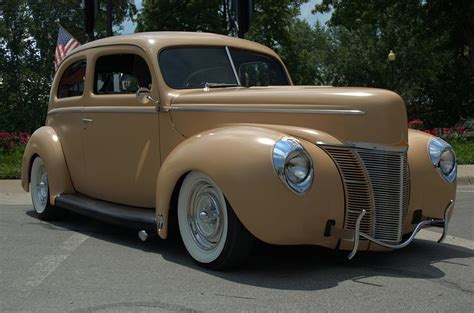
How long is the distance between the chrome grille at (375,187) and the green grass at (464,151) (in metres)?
8.66

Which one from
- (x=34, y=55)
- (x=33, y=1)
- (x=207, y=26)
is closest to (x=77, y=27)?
(x=207, y=26)

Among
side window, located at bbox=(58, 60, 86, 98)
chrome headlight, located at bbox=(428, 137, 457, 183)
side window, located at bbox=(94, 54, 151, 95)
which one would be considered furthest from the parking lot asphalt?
side window, located at bbox=(58, 60, 86, 98)

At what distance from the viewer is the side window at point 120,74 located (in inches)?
227

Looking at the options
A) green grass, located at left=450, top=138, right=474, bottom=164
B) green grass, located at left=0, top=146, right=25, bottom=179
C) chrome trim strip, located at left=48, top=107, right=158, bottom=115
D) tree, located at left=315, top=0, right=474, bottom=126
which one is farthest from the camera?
tree, located at left=315, top=0, right=474, bottom=126

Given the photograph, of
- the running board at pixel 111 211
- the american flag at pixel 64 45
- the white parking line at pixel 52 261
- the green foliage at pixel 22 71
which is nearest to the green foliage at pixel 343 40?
the green foliage at pixel 22 71

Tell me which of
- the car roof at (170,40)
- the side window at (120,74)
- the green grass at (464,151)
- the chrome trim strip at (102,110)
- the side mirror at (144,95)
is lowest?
the green grass at (464,151)

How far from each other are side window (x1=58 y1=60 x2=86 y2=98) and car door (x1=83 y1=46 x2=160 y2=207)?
30 cm

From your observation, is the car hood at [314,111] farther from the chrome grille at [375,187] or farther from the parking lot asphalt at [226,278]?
the parking lot asphalt at [226,278]

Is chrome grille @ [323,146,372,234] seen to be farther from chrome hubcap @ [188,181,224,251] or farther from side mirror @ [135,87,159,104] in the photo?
side mirror @ [135,87,159,104]

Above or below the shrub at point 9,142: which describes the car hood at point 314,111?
above

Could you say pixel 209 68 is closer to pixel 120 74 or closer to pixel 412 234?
pixel 120 74

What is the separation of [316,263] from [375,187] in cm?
82

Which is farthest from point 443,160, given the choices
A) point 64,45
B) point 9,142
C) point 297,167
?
point 64,45

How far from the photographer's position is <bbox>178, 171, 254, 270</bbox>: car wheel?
4.32 meters
